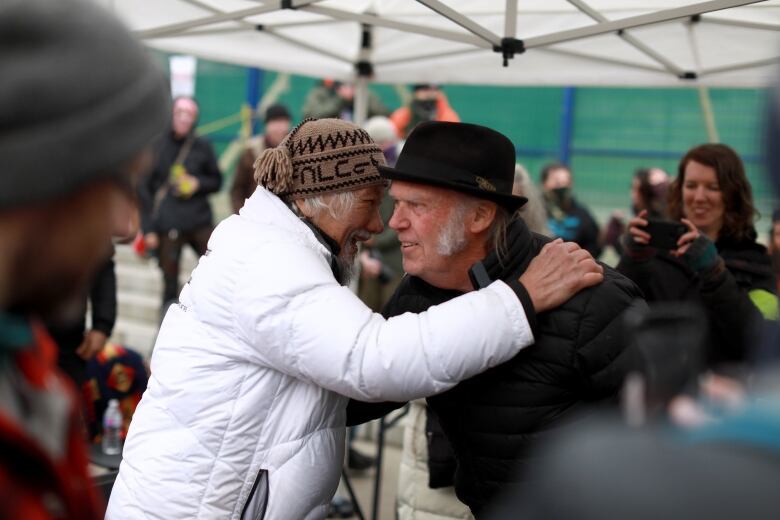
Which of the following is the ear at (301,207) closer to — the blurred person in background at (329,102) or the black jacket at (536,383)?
the black jacket at (536,383)

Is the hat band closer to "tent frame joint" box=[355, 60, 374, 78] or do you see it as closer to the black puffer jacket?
the black puffer jacket

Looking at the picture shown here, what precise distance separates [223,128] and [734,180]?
320 inches

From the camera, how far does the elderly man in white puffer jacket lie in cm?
183

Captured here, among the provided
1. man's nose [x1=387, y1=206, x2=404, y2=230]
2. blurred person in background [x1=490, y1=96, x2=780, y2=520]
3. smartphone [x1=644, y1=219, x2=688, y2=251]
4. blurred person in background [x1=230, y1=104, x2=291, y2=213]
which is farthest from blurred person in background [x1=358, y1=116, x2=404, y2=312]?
blurred person in background [x1=490, y1=96, x2=780, y2=520]

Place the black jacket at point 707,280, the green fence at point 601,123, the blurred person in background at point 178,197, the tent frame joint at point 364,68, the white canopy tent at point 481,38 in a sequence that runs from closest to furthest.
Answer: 1. the black jacket at point 707,280
2. the white canopy tent at point 481,38
3. the tent frame joint at point 364,68
4. the blurred person in background at point 178,197
5. the green fence at point 601,123

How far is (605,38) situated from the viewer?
4.51 meters

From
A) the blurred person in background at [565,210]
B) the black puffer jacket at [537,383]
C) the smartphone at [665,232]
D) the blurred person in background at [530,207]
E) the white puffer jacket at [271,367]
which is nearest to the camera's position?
the white puffer jacket at [271,367]

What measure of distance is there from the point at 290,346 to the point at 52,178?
1.08 m

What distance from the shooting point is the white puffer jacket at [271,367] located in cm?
183

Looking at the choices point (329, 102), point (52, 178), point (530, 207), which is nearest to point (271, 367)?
point (52, 178)

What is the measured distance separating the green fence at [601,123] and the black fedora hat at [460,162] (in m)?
6.22

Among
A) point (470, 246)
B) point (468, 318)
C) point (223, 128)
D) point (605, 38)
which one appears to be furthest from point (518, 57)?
point (223, 128)

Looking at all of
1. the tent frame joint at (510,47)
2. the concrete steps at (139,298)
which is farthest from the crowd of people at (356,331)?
the concrete steps at (139,298)

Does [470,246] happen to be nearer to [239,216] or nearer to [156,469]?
[239,216]
